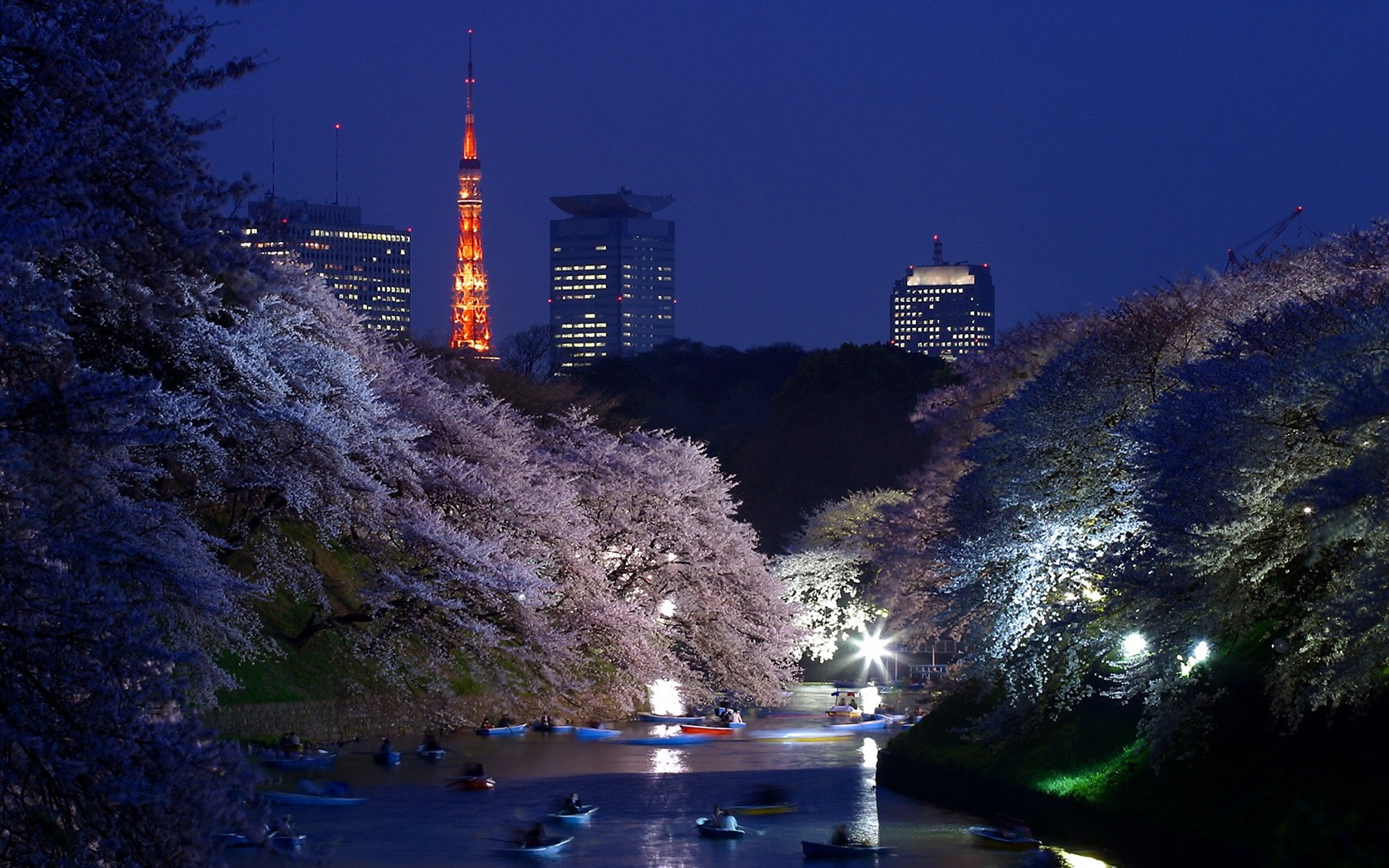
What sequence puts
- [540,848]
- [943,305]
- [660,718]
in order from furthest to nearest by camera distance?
[943,305] → [660,718] → [540,848]

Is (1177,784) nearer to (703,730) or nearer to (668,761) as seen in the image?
(668,761)

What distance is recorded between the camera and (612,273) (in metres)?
187

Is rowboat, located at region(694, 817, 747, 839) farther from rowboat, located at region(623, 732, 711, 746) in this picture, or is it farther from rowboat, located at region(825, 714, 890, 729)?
rowboat, located at region(825, 714, 890, 729)

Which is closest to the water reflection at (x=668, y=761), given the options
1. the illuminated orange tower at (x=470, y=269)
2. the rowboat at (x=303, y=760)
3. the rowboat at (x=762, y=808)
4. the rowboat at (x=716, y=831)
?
the rowboat at (x=762, y=808)

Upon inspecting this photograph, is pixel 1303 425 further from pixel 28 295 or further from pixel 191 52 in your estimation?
pixel 28 295

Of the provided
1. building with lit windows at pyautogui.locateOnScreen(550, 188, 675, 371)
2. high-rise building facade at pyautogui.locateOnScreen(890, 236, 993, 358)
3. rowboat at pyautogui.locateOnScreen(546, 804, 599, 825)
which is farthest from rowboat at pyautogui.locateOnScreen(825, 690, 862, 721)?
building with lit windows at pyautogui.locateOnScreen(550, 188, 675, 371)

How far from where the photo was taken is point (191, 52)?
10.2 m

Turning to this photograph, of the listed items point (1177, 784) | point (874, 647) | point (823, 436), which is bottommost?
point (874, 647)

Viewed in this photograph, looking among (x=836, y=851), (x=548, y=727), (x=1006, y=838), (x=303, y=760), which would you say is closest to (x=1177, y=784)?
(x=1006, y=838)

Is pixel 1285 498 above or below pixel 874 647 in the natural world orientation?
above

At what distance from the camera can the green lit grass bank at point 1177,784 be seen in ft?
54.2

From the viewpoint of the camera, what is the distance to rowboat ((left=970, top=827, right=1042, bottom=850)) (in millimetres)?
21031

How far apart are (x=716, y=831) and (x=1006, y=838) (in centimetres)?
423

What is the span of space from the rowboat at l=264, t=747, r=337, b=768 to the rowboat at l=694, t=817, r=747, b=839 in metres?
7.88
